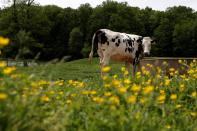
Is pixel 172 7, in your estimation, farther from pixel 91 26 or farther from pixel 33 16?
pixel 33 16

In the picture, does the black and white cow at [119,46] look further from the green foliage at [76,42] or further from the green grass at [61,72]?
the green foliage at [76,42]

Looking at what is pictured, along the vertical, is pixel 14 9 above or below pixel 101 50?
above

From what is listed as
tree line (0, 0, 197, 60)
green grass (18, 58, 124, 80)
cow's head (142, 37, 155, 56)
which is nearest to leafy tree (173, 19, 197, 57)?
tree line (0, 0, 197, 60)

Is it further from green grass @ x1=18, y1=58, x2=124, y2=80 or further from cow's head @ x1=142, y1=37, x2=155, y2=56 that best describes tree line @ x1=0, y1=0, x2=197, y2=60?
cow's head @ x1=142, y1=37, x2=155, y2=56

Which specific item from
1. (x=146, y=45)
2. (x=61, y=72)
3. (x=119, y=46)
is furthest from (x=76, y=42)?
(x=119, y=46)

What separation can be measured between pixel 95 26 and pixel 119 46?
233 feet

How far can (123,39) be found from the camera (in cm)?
1566

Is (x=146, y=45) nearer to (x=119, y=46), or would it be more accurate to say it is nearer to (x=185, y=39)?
(x=119, y=46)

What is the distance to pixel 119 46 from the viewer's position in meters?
15.4

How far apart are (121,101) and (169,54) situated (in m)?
81.6

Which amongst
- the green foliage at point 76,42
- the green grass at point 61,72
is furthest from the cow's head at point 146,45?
the green foliage at point 76,42

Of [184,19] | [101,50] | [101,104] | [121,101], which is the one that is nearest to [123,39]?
[101,50]

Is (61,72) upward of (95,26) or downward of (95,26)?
downward

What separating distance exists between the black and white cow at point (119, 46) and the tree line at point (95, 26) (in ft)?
174
